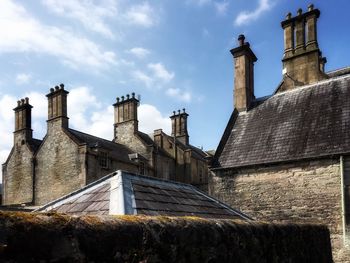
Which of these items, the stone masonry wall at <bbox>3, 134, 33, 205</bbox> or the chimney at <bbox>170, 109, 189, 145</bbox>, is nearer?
the stone masonry wall at <bbox>3, 134, 33, 205</bbox>

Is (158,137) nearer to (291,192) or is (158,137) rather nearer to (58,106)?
(58,106)

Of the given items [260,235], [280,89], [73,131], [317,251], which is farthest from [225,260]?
[73,131]

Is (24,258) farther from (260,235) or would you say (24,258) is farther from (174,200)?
(174,200)

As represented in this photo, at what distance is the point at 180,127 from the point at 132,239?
128ft

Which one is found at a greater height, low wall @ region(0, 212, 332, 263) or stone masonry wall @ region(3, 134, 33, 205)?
stone masonry wall @ region(3, 134, 33, 205)

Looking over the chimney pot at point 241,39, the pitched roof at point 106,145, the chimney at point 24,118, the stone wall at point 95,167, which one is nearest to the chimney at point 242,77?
the chimney pot at point 241,39

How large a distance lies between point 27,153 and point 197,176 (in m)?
17.3

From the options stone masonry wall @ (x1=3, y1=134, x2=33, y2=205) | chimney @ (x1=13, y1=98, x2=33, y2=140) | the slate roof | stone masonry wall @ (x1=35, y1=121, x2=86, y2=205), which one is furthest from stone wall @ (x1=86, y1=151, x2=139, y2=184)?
the slate roof

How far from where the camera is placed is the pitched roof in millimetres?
28688

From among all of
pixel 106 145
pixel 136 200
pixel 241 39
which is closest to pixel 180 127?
pixel 106 145

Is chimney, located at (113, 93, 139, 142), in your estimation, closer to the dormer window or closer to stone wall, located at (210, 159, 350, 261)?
the dormer window

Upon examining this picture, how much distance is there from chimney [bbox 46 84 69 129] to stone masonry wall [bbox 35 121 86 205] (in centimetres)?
46

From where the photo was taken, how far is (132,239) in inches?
118

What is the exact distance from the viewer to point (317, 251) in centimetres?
753
